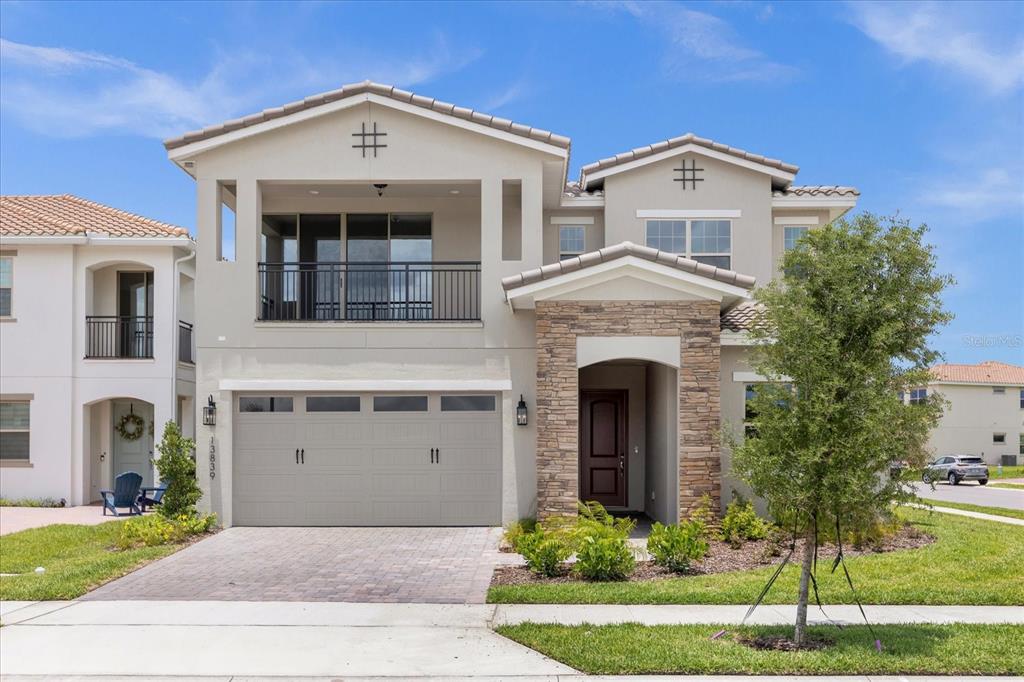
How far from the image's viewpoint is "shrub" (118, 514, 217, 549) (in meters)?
13.6

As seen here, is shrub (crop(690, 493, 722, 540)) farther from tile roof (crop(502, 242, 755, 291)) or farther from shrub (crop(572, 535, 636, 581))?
tile roof (crop(502, 242, 755, 291))

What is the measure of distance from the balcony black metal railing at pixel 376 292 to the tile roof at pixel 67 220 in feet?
15.8

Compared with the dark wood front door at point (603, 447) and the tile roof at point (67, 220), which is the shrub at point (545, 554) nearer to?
the dark wood front door at point (603, 447)

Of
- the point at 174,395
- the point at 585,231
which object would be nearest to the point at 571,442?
the point at 585,231

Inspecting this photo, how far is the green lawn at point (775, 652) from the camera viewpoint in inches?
288

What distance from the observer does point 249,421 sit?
15391mm

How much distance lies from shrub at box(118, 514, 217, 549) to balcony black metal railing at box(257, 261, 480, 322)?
4.01m

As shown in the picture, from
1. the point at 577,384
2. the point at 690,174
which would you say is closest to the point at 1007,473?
the point at 690,174

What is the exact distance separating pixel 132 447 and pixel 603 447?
11679 millimetres

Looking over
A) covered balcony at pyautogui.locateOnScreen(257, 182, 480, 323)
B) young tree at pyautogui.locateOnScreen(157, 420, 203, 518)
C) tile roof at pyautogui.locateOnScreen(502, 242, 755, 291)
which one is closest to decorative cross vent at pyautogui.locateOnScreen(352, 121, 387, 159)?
covered balcony at pyautogui.locateOnScreen(257, 182, 480, 323)

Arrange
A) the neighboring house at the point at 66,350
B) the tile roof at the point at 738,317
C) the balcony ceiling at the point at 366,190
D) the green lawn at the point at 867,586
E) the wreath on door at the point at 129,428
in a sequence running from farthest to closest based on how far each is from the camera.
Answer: the wreath on door at the point at 129,428
the neighboring house at the point at 66,350
the balcony ceiling at the point at 366,190
the tile roof at the point at 738,317
the green lawn at the point at 867,586

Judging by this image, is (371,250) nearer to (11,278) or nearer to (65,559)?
(65,559)

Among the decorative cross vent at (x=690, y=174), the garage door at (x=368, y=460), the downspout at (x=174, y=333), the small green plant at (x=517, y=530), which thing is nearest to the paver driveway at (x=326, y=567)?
the small green plant at (x=517, y=530)

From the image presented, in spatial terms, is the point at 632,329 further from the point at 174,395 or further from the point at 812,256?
the point at 174,395
